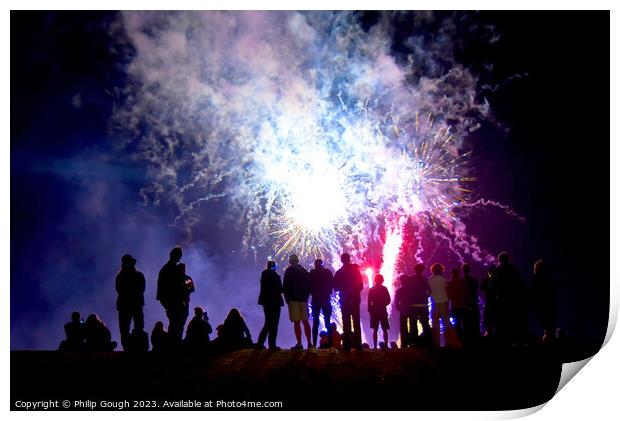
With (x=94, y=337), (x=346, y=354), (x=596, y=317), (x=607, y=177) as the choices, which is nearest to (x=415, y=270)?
(x=346, y=354)

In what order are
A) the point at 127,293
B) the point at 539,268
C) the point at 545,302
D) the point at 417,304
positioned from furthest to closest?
the point at 417,304 → the point at 539,268 → the point at 545,302 → the point at 127,293

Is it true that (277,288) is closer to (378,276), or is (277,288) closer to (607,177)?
(378,276)

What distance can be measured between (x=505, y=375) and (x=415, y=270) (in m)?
2.49

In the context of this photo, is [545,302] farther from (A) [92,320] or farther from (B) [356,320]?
(A) [92,320]

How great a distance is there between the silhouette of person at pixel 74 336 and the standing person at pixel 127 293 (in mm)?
1143

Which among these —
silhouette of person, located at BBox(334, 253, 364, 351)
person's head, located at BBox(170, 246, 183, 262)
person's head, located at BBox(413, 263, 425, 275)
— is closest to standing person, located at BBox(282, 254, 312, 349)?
silhouette of person, located at BBox(334, 253, 364, 351)

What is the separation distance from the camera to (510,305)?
7613 mm

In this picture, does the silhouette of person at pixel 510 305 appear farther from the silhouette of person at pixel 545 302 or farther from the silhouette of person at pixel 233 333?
the silhouette of person at pixel 233 333

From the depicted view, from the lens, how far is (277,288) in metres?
7.89

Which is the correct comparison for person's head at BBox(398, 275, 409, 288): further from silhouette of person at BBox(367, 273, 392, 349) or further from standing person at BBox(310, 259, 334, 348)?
standing person at BBox(310, 259, 334, 348)

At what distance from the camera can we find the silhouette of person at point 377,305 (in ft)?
27.0

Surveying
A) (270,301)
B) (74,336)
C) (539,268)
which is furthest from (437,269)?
(74,336)

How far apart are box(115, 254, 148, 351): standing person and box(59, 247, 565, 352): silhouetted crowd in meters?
0.01

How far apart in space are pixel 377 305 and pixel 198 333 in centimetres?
282
